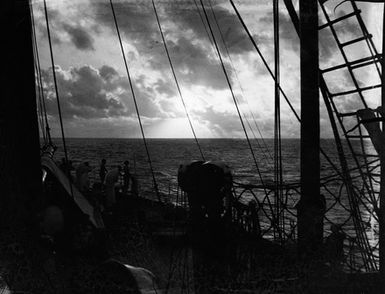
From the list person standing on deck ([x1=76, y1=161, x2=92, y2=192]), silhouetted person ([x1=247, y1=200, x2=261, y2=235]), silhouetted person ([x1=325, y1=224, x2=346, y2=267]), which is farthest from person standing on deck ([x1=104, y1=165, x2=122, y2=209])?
silhouetted person ([x1=325, y1=224, x2=346, y2=267])

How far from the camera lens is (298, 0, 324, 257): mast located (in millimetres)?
6980

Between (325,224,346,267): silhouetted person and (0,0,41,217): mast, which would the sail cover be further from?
(325,224,346,267): silhouetted person

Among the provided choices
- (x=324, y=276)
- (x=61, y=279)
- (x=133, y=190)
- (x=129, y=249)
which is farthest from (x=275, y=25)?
(x=133, y=190)

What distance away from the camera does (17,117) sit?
16.0 ft

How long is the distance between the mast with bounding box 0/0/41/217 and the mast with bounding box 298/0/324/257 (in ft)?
14.6

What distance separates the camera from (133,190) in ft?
61.4

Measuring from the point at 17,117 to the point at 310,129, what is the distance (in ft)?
15.5

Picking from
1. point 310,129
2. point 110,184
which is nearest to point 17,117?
point 310,129

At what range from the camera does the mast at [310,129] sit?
6.98 meters

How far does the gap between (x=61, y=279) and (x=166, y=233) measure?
5713mm

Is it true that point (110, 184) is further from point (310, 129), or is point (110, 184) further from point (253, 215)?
point (310, 129)

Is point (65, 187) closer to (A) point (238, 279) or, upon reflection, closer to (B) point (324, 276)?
(A) point (238, 279)

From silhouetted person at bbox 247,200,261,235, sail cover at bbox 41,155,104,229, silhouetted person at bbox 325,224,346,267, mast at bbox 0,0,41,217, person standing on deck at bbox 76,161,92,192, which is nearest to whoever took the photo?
mast at bbox 0,0,41,217

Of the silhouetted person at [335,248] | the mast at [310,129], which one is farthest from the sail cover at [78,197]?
the silhouetted person at [335,248]
